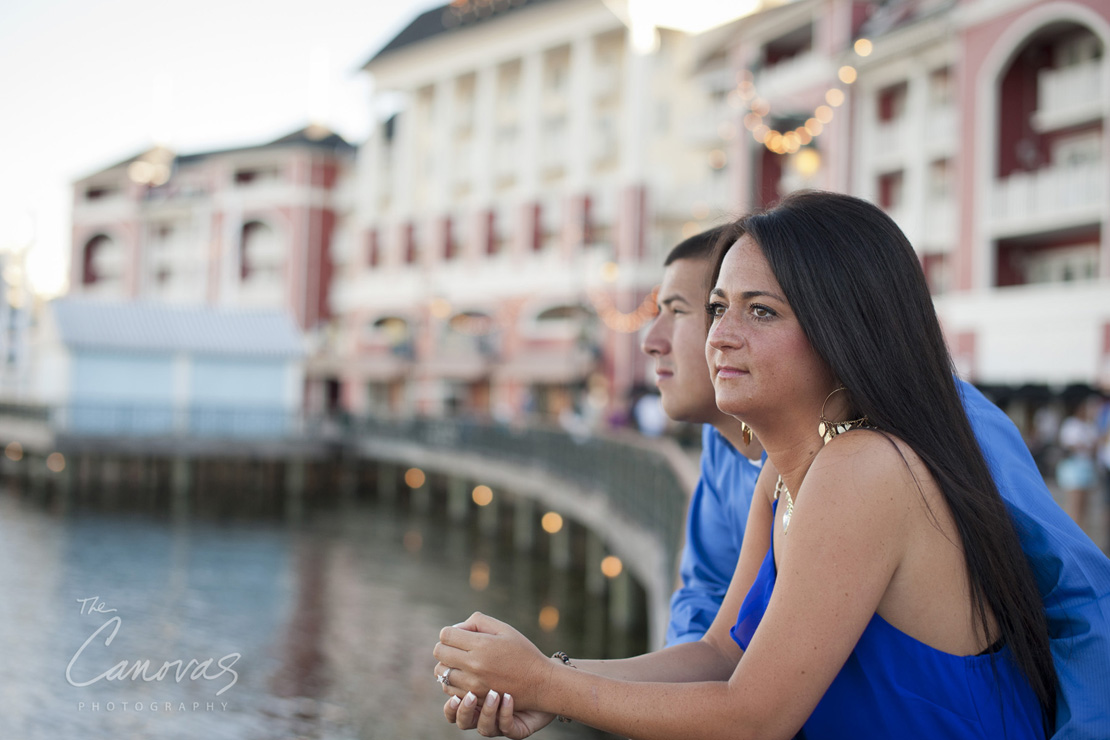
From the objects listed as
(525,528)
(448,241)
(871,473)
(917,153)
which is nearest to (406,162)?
(448,241)

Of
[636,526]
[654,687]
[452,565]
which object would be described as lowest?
[452,565]

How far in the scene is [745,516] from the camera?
2602 millimetres

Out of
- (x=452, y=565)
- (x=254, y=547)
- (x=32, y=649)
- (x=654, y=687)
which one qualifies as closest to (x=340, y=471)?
(x=254, y=547)

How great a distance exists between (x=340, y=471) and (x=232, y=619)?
72.2 ft

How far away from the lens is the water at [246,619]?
11.6 metres

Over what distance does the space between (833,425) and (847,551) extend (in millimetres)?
284

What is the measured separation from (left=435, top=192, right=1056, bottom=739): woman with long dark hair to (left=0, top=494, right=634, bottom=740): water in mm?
6179

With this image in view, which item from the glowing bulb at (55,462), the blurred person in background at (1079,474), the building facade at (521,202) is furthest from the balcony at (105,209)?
the blurred person in background at (1079,474)

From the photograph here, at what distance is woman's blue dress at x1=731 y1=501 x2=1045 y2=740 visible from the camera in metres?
1.58

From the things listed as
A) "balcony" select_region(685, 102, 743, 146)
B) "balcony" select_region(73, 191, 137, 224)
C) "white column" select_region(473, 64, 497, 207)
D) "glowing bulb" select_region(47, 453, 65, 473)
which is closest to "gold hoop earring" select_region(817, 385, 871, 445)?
"balcony" select_region(685, 102, 743, 146)

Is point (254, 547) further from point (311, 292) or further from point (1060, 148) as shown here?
point (311, 292)

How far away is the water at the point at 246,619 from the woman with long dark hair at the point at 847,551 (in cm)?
618

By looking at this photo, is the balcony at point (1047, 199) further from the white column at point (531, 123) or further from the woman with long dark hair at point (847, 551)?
the woman with long dark hair at point (847, 551)

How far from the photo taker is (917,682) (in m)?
1.59
